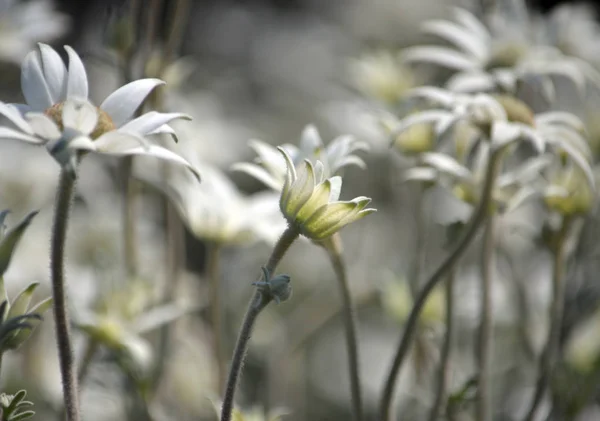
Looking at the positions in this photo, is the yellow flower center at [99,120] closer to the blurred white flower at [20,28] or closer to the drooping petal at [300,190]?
the drooping petal at [300,190]

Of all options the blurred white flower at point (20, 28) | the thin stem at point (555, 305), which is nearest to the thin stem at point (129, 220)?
the blurred white flower at point (20, 28)

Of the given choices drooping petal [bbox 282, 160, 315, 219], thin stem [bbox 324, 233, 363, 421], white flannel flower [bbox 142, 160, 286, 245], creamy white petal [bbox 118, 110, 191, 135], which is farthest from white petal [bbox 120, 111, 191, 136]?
white flannel flower [bbox 142, 160, 286, 245]

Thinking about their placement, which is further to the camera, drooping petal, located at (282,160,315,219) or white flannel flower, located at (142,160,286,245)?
white flannel flower, located at (142,160,286,245)

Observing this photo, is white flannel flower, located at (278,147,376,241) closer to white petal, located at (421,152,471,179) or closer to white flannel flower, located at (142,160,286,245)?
white petal, located at (421,152,471,179)

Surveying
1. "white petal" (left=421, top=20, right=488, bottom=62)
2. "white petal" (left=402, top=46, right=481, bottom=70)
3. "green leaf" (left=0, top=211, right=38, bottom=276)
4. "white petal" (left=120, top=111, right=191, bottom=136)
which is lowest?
"green leaf" (left=0, top=211, right=38, bottom=276)

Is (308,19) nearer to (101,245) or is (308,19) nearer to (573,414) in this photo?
(101,245)

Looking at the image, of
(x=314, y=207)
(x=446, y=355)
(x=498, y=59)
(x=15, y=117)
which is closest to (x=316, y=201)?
(x=314, y=207)

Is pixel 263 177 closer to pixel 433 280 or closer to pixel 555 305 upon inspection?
pixel 433 280
